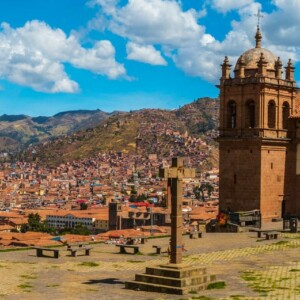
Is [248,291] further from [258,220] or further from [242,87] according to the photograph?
[242,87]

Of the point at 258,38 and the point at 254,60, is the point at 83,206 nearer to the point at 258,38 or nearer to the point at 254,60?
the point at 258,38

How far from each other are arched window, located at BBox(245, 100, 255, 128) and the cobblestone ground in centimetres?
676

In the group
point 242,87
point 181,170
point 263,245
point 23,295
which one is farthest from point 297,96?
point 23,295

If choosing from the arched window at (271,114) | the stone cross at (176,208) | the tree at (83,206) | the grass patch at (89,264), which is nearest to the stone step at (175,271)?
the stone cross at (176,208)

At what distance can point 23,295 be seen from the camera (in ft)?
38.4

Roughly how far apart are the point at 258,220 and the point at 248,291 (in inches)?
542

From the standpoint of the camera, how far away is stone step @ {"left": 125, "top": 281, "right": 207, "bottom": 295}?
1209cm

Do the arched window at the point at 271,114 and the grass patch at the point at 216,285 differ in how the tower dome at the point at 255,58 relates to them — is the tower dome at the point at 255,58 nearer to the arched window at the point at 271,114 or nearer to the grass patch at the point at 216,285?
Answer: the arched window at the point at 271,114

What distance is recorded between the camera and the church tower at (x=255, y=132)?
86.4 feet

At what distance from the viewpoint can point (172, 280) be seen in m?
→ 12.4

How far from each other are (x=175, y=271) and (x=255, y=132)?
48.0 feet

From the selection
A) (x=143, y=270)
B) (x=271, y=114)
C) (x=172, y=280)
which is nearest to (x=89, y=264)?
(x=143, y=270)

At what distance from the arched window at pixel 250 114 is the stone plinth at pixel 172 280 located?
14557mm

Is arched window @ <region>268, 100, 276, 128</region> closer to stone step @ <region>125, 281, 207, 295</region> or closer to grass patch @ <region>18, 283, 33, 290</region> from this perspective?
stone step @ <region>125, 281, 207, 295</region>
